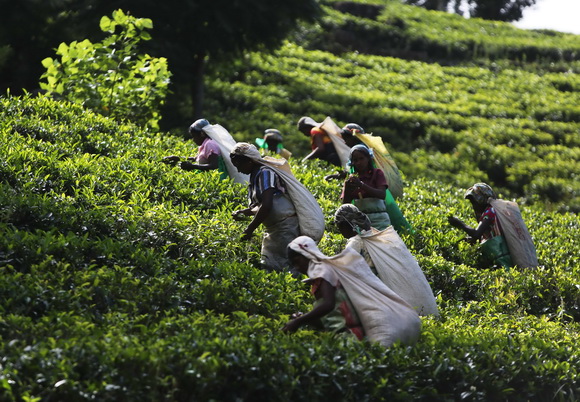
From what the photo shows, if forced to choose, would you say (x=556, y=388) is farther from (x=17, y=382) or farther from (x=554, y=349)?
(x=17, y=382)

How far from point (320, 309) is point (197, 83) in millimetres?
14337

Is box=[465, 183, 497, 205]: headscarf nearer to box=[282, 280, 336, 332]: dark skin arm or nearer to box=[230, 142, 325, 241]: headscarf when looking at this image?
box=[230, 142, 325, 241]: headscarf

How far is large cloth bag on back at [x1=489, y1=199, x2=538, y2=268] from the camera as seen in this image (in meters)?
10.0

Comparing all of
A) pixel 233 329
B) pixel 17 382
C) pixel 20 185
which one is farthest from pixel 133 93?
pixel 17 382

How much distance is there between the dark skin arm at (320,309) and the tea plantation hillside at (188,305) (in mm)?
80

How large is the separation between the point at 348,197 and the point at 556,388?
3.06m

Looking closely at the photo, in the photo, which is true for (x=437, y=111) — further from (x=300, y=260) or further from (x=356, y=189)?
(x=300, y=260)

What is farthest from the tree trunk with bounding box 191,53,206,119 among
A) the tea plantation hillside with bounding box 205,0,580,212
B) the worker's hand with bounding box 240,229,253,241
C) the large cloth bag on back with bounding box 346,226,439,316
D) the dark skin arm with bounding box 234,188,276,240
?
the large cloth bag on back with bounding box 346,226,439,316

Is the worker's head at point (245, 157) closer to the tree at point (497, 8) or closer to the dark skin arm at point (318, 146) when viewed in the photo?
the dark skin arm at point (318, 146)

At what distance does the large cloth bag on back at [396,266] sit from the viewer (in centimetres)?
750

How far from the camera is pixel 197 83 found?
65.5 ft

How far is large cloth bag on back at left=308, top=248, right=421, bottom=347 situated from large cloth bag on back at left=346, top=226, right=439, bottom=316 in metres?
0.91

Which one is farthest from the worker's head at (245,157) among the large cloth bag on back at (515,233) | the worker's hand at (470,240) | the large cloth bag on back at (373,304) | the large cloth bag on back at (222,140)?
the worker's hand at (470,240)

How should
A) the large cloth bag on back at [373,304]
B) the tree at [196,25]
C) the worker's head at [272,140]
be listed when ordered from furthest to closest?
the tree at [196,25] → the worker's head at [272,140] → the large cloth bag on back at [373,304]
